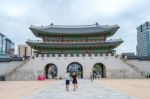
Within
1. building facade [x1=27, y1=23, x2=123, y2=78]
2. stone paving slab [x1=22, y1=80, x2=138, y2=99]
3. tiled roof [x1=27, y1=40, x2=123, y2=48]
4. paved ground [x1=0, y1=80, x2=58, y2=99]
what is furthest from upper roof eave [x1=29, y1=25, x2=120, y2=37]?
stone paving slab [x1=22, y1=80, x2=138, y2=99]

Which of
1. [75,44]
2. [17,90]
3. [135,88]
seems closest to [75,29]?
[75,44]

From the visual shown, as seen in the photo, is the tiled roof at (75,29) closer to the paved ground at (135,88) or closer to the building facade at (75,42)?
the building facade at (75,42)

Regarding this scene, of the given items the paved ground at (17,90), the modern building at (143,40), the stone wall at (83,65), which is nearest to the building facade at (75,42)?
the stone wall at (83,65)

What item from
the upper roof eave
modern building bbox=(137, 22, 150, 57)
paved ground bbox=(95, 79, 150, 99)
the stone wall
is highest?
modern building bbox=(137, 22, 150, 57)

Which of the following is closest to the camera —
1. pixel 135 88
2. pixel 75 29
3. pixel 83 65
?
pixel 135 88

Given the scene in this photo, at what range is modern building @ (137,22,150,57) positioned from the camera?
131 metres

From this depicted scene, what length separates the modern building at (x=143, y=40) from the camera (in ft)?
428

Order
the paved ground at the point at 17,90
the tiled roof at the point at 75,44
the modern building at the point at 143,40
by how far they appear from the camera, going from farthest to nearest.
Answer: the modern building at the point at 143,40, the tiled roof at the point at 75,44, the paved ground at the point at 17,90

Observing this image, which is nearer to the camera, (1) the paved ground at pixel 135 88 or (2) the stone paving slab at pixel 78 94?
(2) the stone paving slab at pixel 78 94

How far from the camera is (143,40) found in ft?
449

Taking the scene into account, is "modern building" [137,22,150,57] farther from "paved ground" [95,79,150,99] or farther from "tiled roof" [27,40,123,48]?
"paved ground" [95,79,150,99]

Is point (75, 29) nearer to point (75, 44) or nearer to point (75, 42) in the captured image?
point (75, 42)

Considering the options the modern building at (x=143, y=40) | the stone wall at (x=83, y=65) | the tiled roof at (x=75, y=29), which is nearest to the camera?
the stone wall at (x=83, y=65)

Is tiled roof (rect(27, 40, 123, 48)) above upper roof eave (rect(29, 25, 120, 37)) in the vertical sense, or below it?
below
